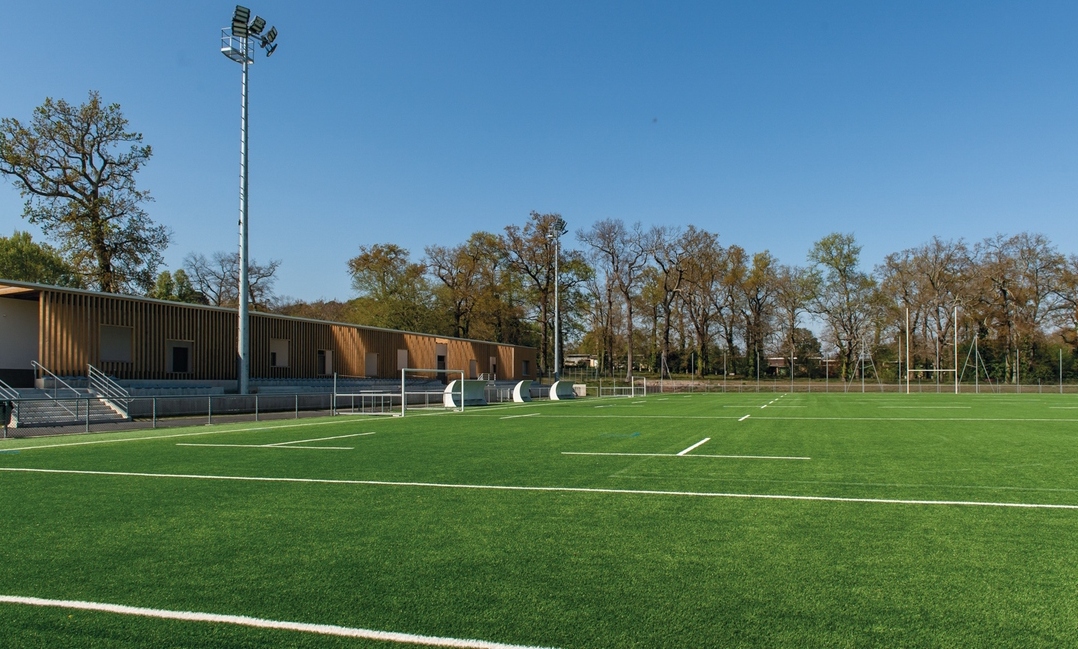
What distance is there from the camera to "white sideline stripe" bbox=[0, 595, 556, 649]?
376 centimetres

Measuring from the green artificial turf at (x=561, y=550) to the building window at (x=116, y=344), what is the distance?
25.9 meters

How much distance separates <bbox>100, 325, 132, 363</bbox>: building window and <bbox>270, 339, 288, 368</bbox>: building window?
9467 mm

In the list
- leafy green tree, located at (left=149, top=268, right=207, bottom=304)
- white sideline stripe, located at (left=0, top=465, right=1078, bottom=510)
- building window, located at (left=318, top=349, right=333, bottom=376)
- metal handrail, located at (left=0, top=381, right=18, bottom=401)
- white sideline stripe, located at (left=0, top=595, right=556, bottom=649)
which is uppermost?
leafy green tree, located at (left=149, top=268, right=207, bottom=304)

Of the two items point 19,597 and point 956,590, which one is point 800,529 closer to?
point 956,590

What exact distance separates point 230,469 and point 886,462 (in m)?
9.46

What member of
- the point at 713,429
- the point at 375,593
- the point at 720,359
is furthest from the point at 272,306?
the point at 375,593

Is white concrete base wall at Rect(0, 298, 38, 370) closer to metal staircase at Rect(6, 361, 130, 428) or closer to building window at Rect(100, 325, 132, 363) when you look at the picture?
metal staircase at Rect(6, 361, 130, 428)

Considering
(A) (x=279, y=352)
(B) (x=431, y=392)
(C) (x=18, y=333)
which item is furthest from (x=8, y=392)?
(A) (x=279, y=352)

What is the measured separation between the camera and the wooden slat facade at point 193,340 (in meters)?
31.4

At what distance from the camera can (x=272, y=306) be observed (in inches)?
2832

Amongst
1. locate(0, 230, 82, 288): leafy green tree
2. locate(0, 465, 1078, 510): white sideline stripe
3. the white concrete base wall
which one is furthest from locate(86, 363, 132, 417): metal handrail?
locate(0, 230, 82, 288): leafy green tree

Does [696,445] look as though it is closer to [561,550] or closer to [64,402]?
[561,550]

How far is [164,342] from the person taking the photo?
36.1 m

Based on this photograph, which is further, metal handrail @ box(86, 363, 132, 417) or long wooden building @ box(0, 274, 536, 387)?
long wooden building @ box(0, 274, 536, 387)
